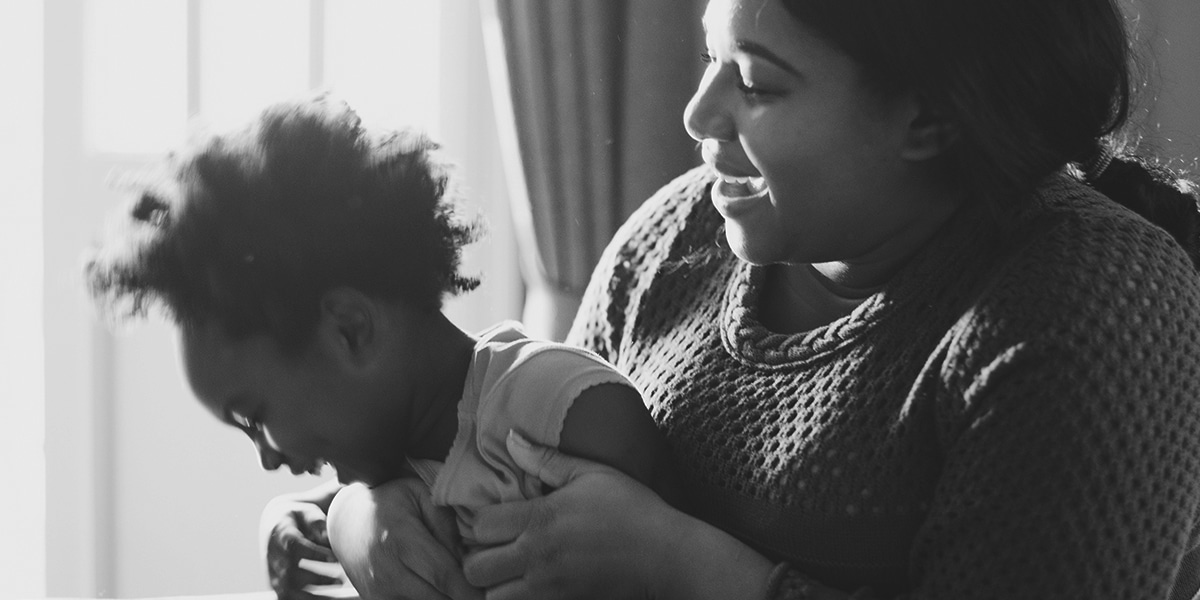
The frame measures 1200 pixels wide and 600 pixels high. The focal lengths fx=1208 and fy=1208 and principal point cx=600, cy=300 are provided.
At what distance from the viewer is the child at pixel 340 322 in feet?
3.75

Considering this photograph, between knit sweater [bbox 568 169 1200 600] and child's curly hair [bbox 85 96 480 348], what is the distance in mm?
333

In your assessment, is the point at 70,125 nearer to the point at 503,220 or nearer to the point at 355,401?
the point at 503,220

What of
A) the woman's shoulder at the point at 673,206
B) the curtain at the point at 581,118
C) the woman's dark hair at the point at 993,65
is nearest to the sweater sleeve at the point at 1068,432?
the woman's dark hair at the point at 993,65

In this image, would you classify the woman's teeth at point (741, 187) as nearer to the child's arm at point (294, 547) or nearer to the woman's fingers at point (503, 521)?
the woman's fingers at point (503, 521)

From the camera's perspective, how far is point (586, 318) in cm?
150

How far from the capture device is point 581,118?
2697mm

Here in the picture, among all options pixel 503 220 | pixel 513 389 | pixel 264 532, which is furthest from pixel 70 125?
pixel 513 389

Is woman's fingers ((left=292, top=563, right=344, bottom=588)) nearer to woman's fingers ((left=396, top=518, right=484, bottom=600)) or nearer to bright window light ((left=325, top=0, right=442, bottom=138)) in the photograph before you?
woman's fingers ((left=396, top=518, right=484, bottom=600))

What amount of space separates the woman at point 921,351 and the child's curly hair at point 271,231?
0.84ft

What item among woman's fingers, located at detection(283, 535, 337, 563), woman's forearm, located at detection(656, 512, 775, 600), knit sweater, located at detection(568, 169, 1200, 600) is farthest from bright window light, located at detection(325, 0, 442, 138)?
woman's forearm, located at detection(656, 512, 775, 600)

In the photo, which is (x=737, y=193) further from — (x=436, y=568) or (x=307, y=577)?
(x=307, y=577)

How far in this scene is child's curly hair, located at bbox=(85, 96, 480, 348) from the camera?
1.15m

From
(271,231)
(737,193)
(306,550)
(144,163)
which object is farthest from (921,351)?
(144,163)

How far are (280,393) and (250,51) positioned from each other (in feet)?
6.37
